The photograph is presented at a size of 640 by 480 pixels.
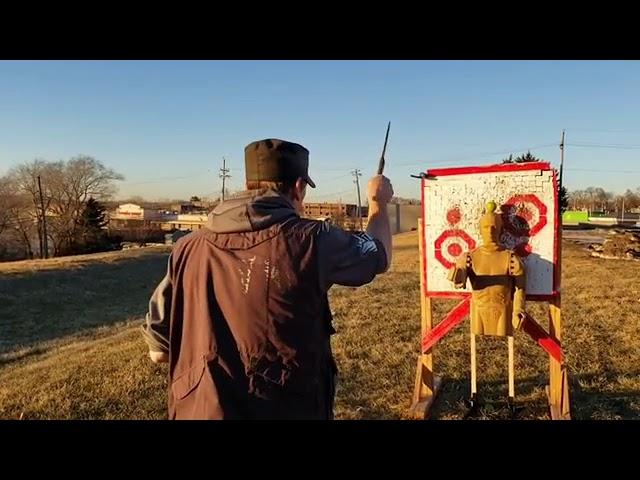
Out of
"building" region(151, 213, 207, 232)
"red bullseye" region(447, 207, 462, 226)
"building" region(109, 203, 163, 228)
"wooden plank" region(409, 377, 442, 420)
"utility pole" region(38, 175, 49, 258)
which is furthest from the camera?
"building" region(109, 203, 163, 228)

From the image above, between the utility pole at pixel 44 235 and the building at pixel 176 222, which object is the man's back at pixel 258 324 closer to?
the utility pole at pixel 44 235

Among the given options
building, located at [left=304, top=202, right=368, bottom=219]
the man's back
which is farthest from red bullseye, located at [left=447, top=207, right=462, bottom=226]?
the man's back

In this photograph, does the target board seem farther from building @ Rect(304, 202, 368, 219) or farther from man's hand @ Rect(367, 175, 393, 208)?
man's hand @ Rect(367, 175, 393, 208)

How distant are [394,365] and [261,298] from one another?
4.11 m

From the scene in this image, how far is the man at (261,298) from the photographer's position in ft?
5.29

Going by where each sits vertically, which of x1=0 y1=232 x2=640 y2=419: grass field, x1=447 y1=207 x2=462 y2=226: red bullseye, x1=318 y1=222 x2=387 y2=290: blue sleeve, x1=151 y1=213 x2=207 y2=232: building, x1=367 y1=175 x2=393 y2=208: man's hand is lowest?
x1=0 y1=232 x2=640 y2=419: grass field

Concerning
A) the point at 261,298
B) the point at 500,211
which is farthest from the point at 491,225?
the point at 261,298

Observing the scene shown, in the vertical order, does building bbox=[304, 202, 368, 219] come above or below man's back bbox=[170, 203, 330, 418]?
above

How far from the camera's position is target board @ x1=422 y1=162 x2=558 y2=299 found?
3896 mm

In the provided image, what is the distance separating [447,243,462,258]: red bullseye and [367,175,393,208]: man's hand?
2402mm

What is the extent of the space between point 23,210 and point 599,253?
163 feet

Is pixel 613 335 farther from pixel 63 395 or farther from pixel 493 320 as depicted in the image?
pixel 63 395

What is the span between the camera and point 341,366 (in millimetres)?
5453

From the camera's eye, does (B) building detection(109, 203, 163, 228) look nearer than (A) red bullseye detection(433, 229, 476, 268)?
No
